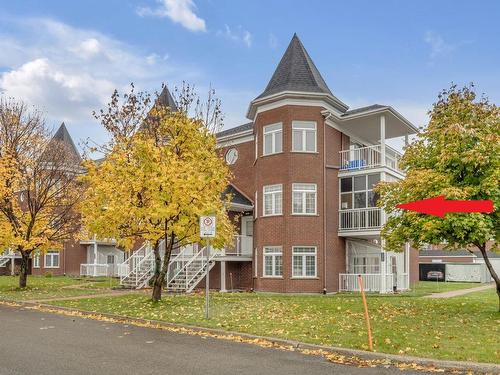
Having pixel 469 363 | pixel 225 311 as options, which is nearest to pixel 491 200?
pixel 469 363

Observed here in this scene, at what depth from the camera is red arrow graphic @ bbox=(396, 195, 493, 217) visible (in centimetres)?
1427

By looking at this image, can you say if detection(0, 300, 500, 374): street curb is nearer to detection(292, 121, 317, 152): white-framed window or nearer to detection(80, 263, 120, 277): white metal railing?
detection(292, 121, 317, 152): white-framed window

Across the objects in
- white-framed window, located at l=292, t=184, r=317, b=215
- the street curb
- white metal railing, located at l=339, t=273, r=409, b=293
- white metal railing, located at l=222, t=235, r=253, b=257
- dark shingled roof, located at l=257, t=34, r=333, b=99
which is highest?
dark shingled roof, located at l=257, t=34, r=333, b=99

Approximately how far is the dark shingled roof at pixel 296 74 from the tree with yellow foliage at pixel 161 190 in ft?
27.3

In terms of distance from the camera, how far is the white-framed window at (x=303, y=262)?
85.1 feet

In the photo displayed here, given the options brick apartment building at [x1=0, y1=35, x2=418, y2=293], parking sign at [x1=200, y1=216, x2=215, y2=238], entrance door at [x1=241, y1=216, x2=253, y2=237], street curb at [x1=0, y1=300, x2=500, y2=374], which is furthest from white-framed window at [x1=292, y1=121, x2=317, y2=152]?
street curb at [x1=0, y1=300, x2=500, y2=374]

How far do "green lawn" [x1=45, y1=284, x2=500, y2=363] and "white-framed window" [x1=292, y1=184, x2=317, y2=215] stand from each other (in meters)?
7.50

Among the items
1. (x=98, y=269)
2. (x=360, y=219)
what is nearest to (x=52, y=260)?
(x=98, y=269)

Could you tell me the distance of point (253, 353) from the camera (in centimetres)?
986

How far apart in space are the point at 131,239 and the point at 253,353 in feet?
34.3

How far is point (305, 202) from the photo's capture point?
26.4 m

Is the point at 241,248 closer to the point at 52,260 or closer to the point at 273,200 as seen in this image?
the point at 273,200

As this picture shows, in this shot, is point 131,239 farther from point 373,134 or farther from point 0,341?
point 373,134

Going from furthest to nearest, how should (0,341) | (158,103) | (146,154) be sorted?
(158,103)
(146,154)
(0,341)
